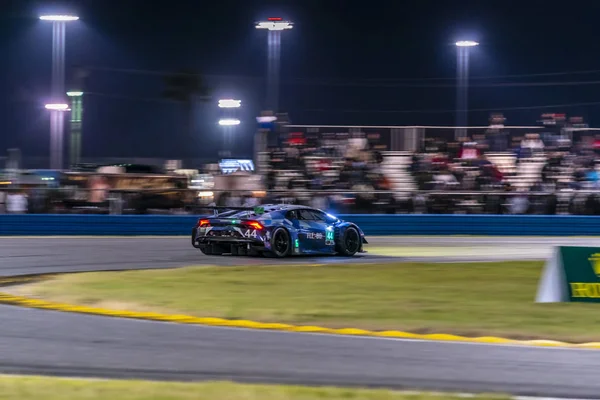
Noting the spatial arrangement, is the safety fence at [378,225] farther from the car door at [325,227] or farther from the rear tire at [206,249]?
the car door at [325,227]

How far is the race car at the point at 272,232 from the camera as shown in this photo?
17.4 m

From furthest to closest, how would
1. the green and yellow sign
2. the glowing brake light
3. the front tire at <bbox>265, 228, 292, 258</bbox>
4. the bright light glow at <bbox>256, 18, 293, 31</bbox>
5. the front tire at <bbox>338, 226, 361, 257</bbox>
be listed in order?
the bright light glow at <bbox>256, 18, 293, 31</bbox>
the front tire at <bbox>338, 226, 361, 257</bbox>
the front tire at <bbox>265, 228, 292, 258</bbox>
the glowing brake light
the green and yellow sign

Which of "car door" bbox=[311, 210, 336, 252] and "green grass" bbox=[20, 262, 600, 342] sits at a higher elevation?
"car door" bbox=[311, 210, 336, 252]

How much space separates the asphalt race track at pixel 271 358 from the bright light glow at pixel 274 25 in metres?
22.7

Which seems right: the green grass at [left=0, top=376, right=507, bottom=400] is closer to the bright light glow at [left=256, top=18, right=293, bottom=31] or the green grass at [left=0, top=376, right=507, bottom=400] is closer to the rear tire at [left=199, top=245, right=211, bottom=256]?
the rear tire at [left=199, top=245, right=211, bottom=256]

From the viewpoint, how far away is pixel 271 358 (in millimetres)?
7637

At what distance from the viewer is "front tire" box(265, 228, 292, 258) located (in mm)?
17500

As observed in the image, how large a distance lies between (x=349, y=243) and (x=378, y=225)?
27.2 feet

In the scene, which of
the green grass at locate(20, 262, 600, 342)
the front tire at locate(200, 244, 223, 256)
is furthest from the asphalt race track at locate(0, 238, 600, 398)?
the front tire at locate(200, 244, 223, 256)

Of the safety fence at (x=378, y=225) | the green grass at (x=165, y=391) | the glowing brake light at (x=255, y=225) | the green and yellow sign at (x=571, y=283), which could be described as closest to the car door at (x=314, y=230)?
the glowing brake light at (x=255, y=225)

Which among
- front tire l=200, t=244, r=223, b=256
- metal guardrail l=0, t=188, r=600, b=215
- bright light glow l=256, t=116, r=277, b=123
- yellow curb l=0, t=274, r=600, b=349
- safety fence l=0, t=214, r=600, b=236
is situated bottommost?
yellow curb l=0, t=274, r=600, b=349

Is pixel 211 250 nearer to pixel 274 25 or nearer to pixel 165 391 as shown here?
pixel 165 391

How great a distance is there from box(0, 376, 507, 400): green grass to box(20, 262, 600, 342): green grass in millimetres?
3172

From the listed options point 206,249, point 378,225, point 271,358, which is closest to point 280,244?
point 206,249
